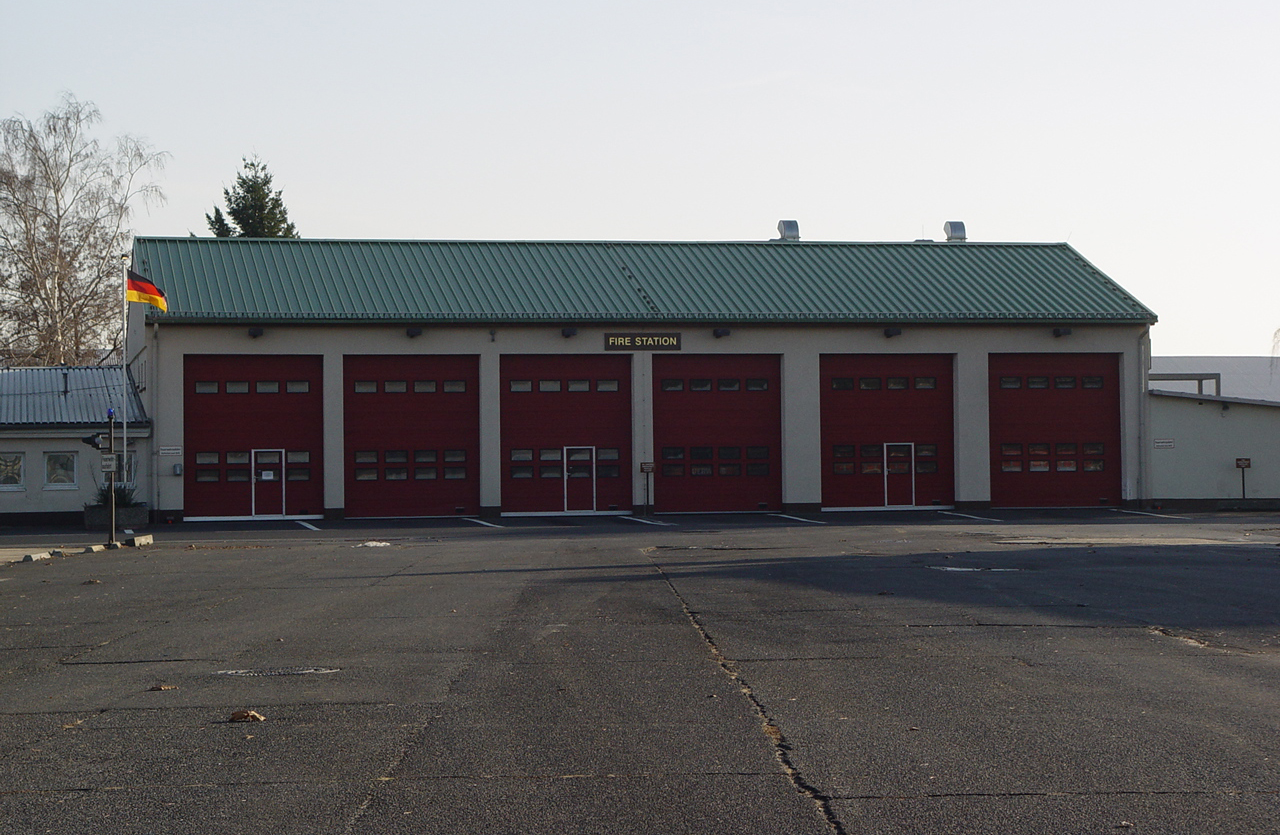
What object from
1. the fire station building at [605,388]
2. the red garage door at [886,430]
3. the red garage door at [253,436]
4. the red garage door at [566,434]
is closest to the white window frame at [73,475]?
the fire station building at [605,388]

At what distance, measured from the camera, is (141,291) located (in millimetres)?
31469

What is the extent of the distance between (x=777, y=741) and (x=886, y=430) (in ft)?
104

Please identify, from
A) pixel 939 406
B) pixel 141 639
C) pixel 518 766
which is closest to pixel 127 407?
pixel 939 406

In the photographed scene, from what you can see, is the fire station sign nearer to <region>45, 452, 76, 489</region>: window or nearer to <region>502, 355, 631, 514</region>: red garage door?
<region>502, 355, 631, 514</region>: red garage door

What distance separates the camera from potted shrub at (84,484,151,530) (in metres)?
32.3

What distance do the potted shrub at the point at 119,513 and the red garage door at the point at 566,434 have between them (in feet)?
33.0

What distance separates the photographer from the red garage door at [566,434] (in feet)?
120

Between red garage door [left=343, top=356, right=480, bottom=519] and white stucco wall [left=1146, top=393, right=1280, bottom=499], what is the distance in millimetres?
21244

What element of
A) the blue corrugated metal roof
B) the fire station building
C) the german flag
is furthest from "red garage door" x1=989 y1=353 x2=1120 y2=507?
the blue corrugated metal roof

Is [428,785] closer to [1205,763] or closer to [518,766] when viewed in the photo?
[518,766]

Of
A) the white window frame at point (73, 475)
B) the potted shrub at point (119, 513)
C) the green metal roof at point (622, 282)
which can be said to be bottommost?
the potted shrub at point (119, 513)

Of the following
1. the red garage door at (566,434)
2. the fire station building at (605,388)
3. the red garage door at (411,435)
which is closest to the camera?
the fire station building at (605,388)

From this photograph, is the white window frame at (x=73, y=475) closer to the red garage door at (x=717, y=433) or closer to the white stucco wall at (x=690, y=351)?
the white stucco wall at (x=690, y=351)

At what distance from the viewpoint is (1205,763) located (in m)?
6.34
